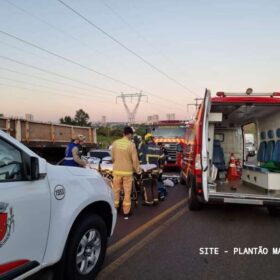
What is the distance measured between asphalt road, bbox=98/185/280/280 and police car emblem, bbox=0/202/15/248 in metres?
1.73

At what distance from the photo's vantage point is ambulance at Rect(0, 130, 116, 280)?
8.50 feet

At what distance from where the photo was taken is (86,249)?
3670 millimetres

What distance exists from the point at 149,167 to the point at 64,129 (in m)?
9.54

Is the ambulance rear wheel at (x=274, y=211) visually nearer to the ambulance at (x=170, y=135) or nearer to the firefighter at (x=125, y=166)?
the firefighter at (x=125, y=166)

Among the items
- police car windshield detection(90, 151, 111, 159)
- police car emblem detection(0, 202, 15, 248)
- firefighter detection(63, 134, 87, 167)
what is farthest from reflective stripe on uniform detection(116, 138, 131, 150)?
police car windshield detection(90, 151, 111, 159)

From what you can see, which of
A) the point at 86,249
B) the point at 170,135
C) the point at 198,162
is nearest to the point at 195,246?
the point at 198,162

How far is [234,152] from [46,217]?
8.74 m

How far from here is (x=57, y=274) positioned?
328cm

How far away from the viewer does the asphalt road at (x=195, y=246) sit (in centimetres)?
411

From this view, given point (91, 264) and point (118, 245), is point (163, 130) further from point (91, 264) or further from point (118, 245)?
point (91, 264)

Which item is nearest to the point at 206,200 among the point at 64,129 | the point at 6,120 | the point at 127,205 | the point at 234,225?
the point at 234,225

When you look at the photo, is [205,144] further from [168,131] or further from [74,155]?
[168,131]

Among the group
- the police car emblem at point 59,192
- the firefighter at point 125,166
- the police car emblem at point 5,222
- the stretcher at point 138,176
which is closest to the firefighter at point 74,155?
the stretcher at point 138,176

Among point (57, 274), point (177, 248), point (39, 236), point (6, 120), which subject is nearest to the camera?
point (39, 236)
